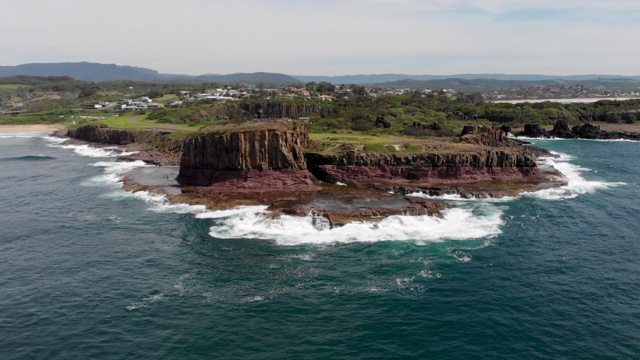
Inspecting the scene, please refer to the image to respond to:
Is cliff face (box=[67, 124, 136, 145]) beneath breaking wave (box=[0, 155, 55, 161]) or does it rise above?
above

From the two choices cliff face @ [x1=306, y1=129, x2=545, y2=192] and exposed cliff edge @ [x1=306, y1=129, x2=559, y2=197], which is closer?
exposed cliff edge @ [x1=306, y1=129, x2=559, y2=197]

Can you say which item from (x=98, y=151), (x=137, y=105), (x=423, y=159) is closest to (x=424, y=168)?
(x=423, y=159)

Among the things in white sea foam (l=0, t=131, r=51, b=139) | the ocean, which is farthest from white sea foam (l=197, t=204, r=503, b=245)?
white sea foam (l=0, t=131, r=51, b=139)

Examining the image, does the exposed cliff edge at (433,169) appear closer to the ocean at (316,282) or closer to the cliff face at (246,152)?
the cliff face at (246,152)

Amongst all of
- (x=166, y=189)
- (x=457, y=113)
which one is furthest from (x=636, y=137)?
(x=166, y=189)

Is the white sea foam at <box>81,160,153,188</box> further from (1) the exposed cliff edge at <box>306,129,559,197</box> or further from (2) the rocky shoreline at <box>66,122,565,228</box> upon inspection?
(1) the exposed cliff edge at <box>306,129,559,197</box>

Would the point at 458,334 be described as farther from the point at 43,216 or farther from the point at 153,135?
the point at 153,135
